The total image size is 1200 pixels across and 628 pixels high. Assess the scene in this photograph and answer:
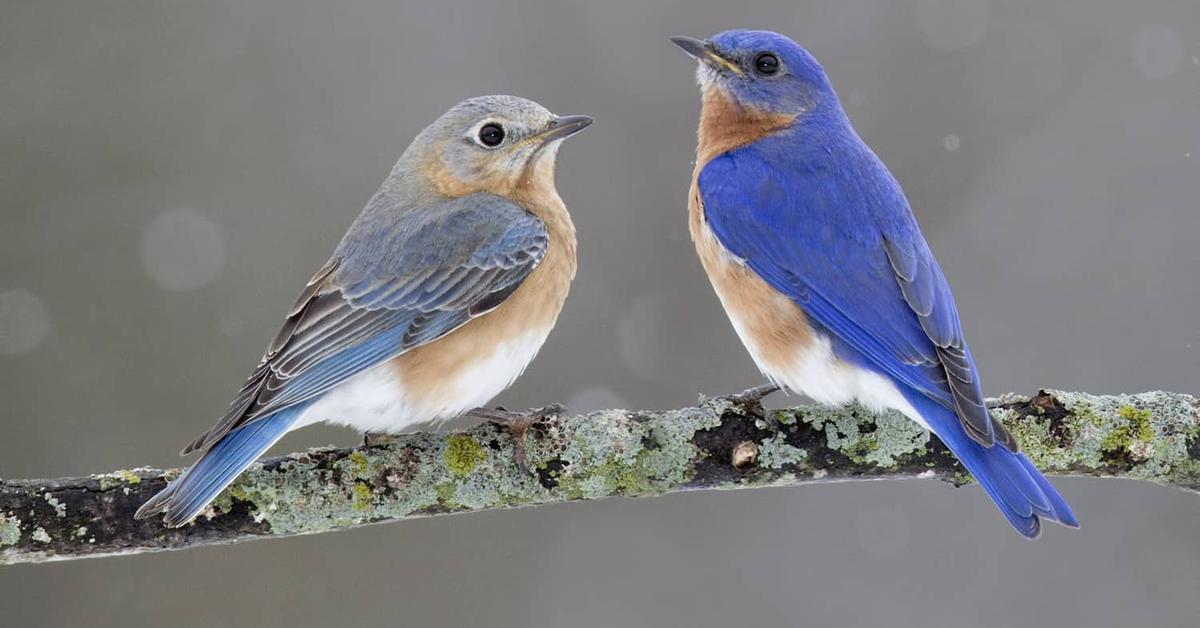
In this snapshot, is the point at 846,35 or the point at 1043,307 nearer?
the point at 1043,307

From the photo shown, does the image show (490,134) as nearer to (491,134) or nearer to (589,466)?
(491,134)

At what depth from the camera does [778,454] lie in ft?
14.1

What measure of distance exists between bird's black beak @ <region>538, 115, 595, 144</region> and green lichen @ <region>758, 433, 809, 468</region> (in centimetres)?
148

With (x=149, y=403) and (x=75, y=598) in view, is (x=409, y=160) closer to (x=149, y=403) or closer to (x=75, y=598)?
(x=149, y=403)

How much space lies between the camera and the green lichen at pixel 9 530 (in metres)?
3.97

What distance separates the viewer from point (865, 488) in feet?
26.3

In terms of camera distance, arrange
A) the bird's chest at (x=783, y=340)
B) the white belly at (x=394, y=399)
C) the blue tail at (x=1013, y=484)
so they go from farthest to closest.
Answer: the bird's chest at (x=783, y=340), the white belly at (x=394, y=399), the blue tail at (x=1013, y=484)

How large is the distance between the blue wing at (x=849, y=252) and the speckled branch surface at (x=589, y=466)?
27cm

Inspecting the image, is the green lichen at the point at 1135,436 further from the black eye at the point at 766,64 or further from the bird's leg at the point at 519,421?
the black eye at the point at 766,64

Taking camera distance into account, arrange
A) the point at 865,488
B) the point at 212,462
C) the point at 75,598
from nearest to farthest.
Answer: the point at 212,462 → the point at 75,598 → the point at 865,488

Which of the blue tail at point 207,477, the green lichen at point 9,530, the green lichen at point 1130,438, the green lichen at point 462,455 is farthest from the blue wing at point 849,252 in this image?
the green lichen at point 9,530

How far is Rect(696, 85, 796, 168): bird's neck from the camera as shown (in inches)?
213

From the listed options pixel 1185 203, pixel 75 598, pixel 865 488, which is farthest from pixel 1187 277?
pixel 75 598

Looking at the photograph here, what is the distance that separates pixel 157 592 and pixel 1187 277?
6.87 meters
